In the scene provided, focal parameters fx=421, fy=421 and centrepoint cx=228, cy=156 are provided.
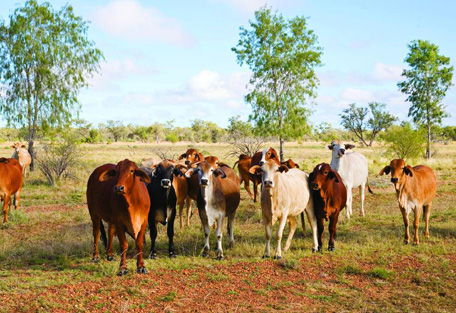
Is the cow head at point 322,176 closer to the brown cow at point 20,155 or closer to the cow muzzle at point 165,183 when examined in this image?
the cow muzzle at point 165,183

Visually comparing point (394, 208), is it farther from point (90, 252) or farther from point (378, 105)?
point (378, 105)

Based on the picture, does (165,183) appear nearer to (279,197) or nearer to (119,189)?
(119,189)

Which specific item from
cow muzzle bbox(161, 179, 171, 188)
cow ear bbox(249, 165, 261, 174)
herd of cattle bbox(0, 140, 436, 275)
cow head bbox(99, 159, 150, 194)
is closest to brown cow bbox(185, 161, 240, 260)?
herd of cattle bbox(0, 140, 436, 275)

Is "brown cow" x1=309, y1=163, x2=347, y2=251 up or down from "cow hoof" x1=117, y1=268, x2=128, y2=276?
up

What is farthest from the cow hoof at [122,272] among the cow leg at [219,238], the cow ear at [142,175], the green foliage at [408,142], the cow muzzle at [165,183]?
the green foliage at [408,142]

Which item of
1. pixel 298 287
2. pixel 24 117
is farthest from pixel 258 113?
pixel 298 287

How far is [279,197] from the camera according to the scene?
855 cm

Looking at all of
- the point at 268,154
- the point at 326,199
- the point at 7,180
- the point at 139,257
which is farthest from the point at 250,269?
the point at 7,180

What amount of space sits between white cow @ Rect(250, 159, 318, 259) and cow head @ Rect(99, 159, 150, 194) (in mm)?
2389

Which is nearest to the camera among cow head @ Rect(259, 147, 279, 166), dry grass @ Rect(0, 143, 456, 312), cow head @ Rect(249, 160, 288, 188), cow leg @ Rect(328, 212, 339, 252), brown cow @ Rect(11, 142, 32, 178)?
dry grass @ Rect(0, 143, 456, 312)

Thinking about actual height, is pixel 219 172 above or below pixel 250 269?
above

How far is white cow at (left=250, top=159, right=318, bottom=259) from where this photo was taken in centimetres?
829

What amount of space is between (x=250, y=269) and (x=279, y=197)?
→ 5.45 feet

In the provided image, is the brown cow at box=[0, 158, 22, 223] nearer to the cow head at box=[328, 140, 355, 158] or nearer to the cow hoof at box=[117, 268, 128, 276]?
the cow hoof at box=[117, 268, 128, 276]
